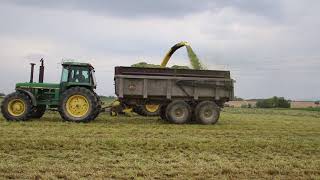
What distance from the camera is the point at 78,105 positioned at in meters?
16.0

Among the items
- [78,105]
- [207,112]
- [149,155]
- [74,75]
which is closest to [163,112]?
[207,112]

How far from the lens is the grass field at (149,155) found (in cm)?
743

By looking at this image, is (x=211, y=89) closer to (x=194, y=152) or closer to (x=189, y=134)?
(x=189, y=134)

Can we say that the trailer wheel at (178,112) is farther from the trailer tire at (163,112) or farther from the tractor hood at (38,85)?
the tractor hood at (38,85)

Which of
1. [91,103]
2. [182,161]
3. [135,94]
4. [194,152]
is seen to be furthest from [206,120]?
[182,161]

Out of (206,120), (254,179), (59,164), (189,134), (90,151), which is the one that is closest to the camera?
(254,179)

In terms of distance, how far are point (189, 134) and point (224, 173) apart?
516cm

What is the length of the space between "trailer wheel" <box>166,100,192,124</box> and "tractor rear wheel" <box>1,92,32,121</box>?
4.75 meters

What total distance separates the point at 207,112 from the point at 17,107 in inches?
258

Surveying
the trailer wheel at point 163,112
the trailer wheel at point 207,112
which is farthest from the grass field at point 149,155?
the trailer wheel at point 163,112

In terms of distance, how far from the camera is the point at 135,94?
54.8ft

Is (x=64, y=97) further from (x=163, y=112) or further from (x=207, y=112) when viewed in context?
(x=207, y=112)

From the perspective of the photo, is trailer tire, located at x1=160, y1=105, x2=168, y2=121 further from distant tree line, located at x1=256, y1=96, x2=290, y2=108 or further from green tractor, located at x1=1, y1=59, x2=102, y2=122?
distant tree line, located at x1=256, y1=96, x2=290, y2=108

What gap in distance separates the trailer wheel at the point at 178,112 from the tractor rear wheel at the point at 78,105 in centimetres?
259
